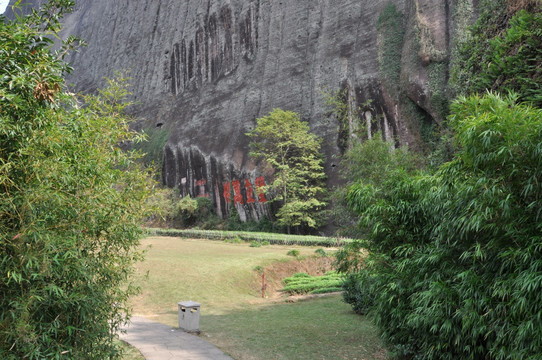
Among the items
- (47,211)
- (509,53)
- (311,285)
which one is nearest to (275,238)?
(311,285)

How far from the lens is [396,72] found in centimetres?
2370

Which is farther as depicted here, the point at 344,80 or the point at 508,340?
the point at 344,80

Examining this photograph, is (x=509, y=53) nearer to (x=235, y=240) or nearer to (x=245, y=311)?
(x=245, y=311)

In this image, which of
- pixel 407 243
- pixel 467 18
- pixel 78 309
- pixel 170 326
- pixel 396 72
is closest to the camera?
pixel 78 309

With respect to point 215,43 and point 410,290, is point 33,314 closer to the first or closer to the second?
point 410,290

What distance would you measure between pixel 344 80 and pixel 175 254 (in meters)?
15.6

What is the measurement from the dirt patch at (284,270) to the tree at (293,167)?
7.77 m

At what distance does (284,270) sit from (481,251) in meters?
11.4

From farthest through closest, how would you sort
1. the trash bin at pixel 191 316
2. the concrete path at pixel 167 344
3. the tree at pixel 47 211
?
the trash bin at pixel 191 316 → the concrete path at pixel 167 344 → the tree at pixel 47 211

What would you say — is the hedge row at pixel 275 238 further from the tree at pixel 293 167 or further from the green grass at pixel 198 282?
the green grass at pixel 198 282

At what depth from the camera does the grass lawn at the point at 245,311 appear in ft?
24.7

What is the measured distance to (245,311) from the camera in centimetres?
1095

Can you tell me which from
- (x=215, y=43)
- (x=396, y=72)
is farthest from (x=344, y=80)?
(x=215, y=43)

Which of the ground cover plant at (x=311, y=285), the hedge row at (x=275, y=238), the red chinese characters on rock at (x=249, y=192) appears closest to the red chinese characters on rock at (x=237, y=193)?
the red chinese characters on rock at (x=249, y=192)
